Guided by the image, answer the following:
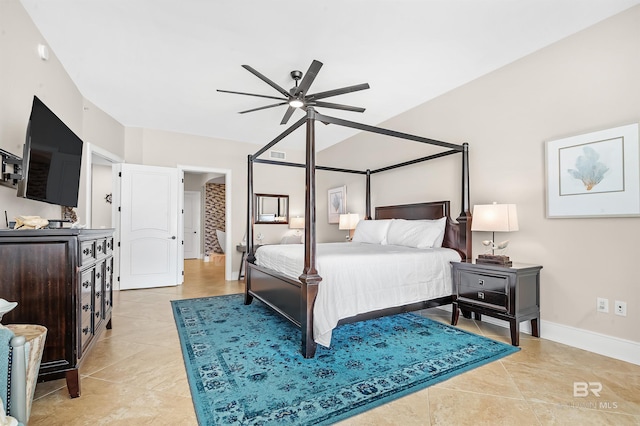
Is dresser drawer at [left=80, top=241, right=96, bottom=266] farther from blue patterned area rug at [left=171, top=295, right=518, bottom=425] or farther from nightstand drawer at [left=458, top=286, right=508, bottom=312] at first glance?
nightstand drawer at [left=458, top=286, right=508, bottom=312]

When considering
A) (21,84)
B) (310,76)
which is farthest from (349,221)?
(21,84)

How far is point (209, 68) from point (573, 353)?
4.40m

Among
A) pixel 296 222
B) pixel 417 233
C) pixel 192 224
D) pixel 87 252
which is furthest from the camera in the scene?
pixel 192 224

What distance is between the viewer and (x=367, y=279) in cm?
274

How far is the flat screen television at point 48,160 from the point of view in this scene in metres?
2.14

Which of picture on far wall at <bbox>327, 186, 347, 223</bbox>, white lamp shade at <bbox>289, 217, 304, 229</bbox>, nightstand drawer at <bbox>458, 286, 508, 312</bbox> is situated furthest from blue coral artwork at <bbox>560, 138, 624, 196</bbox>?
white lamp shade at <bbox>289, 217, 304, 229</bbox>

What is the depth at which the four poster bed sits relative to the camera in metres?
2.50

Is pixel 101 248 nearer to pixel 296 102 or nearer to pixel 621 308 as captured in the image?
pixel 296 102

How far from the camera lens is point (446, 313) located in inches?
147

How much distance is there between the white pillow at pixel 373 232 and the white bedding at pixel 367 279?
34.1 inches

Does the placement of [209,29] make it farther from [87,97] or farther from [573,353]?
[573,353]

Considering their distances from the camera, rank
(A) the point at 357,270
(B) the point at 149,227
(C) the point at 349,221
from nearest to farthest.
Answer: (A) the point at 357,270 → (B) the point at 149,227 → (C) the point at 349,221

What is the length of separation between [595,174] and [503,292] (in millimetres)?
1274

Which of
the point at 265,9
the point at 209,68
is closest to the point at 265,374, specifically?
the point at 265,9
